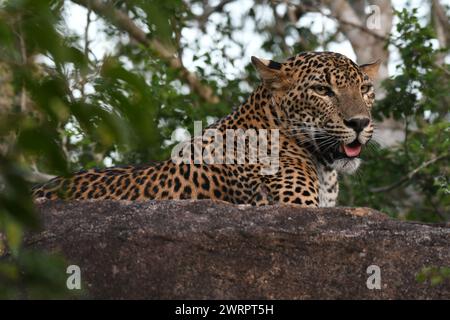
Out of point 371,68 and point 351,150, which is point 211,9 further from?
point 351,150

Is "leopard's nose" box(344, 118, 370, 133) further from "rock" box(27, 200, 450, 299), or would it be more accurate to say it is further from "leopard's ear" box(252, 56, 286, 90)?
"rock" box(27, 200, 450, 299)

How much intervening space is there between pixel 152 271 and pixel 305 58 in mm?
3623

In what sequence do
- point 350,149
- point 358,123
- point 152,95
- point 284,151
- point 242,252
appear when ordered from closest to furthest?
point 152,95 → point 242,252 → point 358,123 → point 350,149 → point 284,151

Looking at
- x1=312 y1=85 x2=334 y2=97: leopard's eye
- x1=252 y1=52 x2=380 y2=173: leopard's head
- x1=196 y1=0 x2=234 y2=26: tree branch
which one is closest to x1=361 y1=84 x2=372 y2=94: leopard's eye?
x1=252 y1=52 x2=380 y2=173: leopard's head

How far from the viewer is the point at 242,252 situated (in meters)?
5.81

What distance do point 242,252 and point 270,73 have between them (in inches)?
115

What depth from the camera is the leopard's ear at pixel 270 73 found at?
829 cm

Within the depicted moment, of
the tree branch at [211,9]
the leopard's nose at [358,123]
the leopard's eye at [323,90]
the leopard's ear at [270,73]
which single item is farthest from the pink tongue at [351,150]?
the tree branch at [211,9]

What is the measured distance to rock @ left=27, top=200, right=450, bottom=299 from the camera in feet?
18.5

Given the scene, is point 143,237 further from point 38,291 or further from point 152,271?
point 38,291

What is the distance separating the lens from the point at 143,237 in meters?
5.85

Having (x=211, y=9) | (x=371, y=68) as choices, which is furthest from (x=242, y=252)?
(x=211, y=9)

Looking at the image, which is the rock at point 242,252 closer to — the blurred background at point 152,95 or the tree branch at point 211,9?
the blurred background at point 152,95
